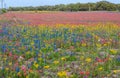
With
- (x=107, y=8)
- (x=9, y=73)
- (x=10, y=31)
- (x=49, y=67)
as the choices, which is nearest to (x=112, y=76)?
(x=49, y=67)

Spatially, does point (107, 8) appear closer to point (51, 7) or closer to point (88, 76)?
point (51, 7)

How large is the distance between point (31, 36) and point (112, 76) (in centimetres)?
563

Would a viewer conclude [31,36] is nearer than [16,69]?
No

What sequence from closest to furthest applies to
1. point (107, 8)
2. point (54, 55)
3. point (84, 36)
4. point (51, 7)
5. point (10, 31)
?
1. point (54, 55)
2. point (84, 36)
3. point (10, 31)
4. point (107, 8)
5. point (51, 7)

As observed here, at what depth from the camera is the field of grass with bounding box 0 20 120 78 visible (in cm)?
771

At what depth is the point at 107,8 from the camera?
119ft

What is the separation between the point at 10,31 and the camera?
46.2 feet

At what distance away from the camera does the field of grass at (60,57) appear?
771 centimetres

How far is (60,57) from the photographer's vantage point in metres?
9.24

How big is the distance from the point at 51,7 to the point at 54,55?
32.0 m

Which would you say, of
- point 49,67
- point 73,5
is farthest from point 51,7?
point 49,67

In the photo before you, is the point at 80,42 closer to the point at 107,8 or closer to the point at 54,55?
the point at 54,55

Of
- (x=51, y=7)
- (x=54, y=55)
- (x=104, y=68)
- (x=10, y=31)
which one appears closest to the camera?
(x=104, y=68)

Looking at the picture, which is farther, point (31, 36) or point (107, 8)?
point (107, 8)
